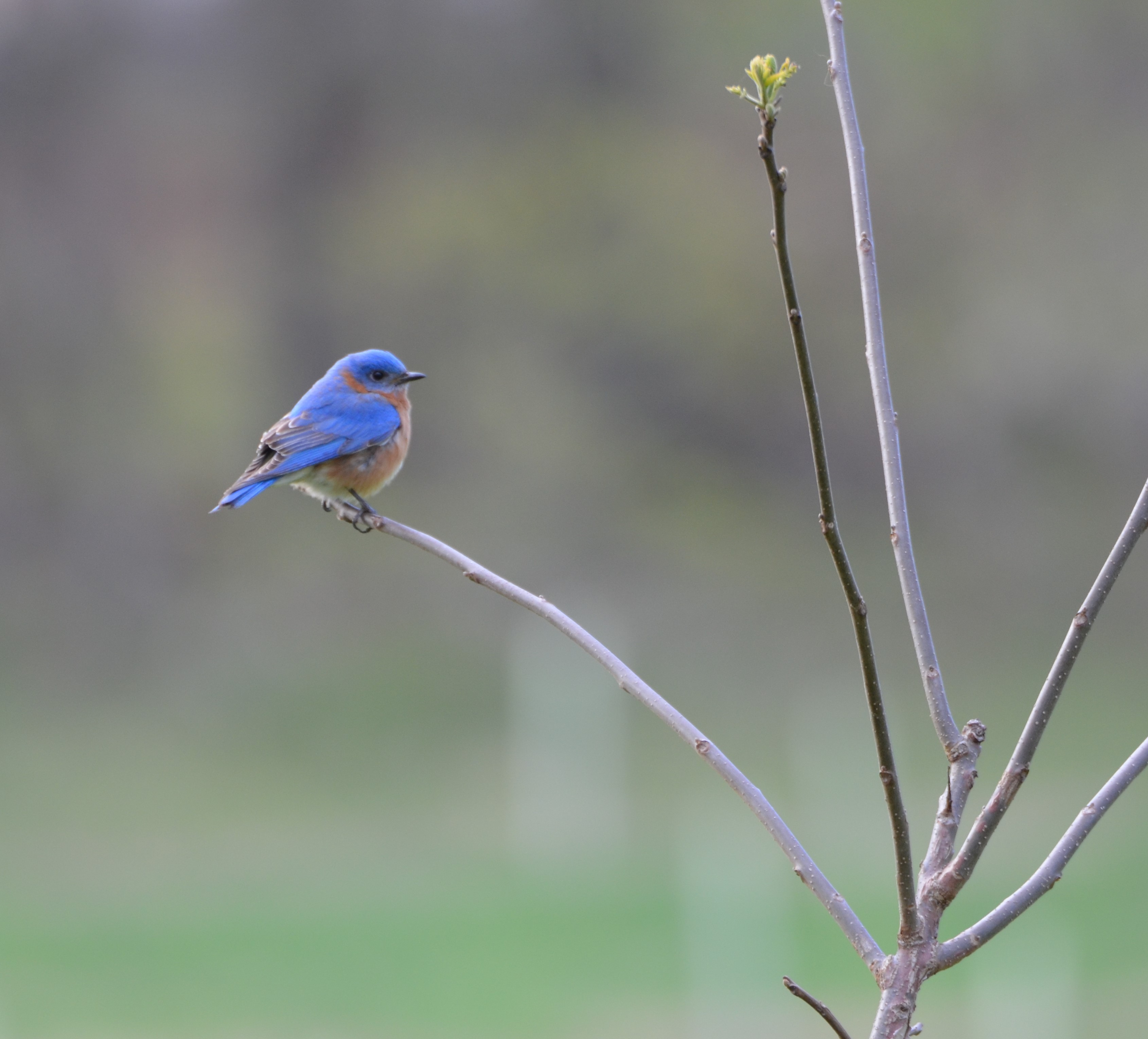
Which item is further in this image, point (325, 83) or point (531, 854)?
point (325, 83)

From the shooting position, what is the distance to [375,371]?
7957mm

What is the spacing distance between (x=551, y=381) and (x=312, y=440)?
1070 inches

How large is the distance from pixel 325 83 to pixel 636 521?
12953 millimetres

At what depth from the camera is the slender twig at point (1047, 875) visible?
2.10 meters

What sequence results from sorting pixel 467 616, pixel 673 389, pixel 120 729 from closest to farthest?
pixel 120 729 < pixel 467 616 < pixel 673 389

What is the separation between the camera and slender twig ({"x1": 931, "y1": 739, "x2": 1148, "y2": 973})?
2096 millimetres

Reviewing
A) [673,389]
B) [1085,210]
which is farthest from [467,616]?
[1085,210]

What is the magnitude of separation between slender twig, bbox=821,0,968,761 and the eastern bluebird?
430cm

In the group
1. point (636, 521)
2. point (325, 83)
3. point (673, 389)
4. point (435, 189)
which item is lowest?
point (636, 521)

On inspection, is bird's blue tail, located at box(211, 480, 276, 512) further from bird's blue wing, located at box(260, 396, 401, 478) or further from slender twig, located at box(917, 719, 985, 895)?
slender twig, located at box(917, 719, 985, 895)

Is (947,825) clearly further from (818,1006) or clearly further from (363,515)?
(363,515)

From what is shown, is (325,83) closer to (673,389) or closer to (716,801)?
(673,389)

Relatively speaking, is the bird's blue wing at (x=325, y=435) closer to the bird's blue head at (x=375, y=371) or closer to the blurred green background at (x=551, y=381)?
the bird's blue head at (x=375, y=371)

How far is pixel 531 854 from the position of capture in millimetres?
25438
